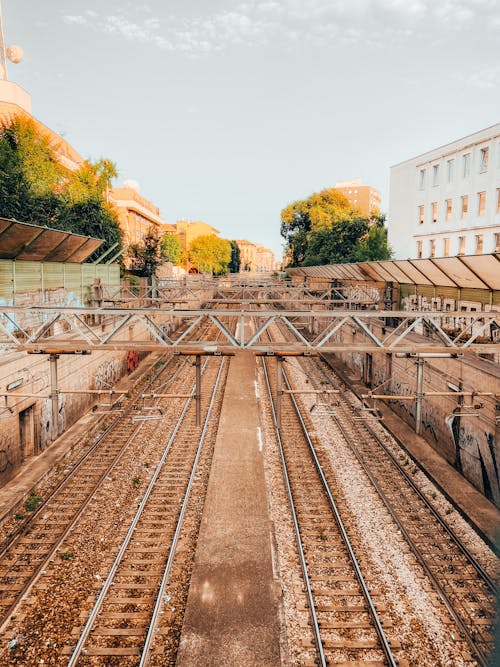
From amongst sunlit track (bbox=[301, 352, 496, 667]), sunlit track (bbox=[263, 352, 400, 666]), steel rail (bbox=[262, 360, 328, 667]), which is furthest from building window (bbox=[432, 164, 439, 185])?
sunlit track (bbox=[263, 352, 400, 666])

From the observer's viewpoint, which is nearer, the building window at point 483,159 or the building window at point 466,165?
the building window at point 483,159

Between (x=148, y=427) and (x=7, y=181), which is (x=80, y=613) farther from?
(x=7, y=181)

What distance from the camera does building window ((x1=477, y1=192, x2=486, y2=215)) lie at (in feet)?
107

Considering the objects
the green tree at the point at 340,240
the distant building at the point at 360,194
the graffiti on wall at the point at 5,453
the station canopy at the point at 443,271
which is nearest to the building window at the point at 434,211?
the green tree at the point at 340,240

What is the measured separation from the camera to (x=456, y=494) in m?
13.2

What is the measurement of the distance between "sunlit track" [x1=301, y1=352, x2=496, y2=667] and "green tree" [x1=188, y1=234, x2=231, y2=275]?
2807 inches

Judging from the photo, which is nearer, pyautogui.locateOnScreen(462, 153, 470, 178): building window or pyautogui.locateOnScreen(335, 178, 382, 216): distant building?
pyautogui.locateOnScreen(462, 153, 470, 178): building window

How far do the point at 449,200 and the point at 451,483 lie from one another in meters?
28.5

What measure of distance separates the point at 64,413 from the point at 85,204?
71.7 feet

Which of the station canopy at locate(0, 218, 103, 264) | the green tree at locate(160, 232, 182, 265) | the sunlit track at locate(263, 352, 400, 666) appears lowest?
the sunlit track at locate(263, 352, 400, 666)

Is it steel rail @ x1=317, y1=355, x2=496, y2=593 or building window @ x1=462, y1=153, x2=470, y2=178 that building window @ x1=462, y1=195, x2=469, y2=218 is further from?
steel rail @ x1=317, y1=355, x2=496, y2=593

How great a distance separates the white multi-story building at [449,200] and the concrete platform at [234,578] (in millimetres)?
25789

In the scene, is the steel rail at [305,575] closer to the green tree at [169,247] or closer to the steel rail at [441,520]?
the steel rail at [441,520]

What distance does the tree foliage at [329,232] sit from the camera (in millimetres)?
42656
